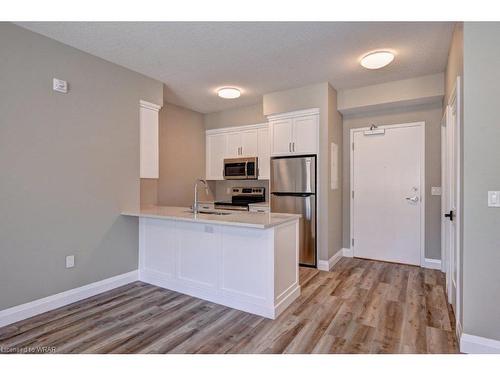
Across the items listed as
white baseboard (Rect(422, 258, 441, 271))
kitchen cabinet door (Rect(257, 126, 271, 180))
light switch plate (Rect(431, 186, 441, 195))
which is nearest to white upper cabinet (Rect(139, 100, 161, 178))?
kitchen cabinet door (Rect(257, 126, 271, 180))

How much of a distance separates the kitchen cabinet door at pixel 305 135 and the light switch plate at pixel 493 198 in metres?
2.26

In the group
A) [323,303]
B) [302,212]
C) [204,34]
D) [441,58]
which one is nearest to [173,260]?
[323,303]

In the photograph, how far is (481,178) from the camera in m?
1.95

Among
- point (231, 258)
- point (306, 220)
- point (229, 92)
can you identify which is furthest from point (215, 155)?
point (231, 258)

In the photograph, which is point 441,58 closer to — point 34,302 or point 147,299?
point 147,299

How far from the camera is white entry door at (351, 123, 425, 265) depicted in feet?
13.4

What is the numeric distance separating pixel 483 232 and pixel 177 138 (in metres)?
4.35

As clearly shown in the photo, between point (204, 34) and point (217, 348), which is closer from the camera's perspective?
point (217, 348)

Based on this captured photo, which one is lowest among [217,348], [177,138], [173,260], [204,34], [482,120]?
[217,348]

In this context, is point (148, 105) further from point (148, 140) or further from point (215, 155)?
point (215, 155)

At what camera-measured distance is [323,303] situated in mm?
2857

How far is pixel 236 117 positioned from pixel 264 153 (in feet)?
3.11

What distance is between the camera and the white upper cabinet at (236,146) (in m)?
4.86
